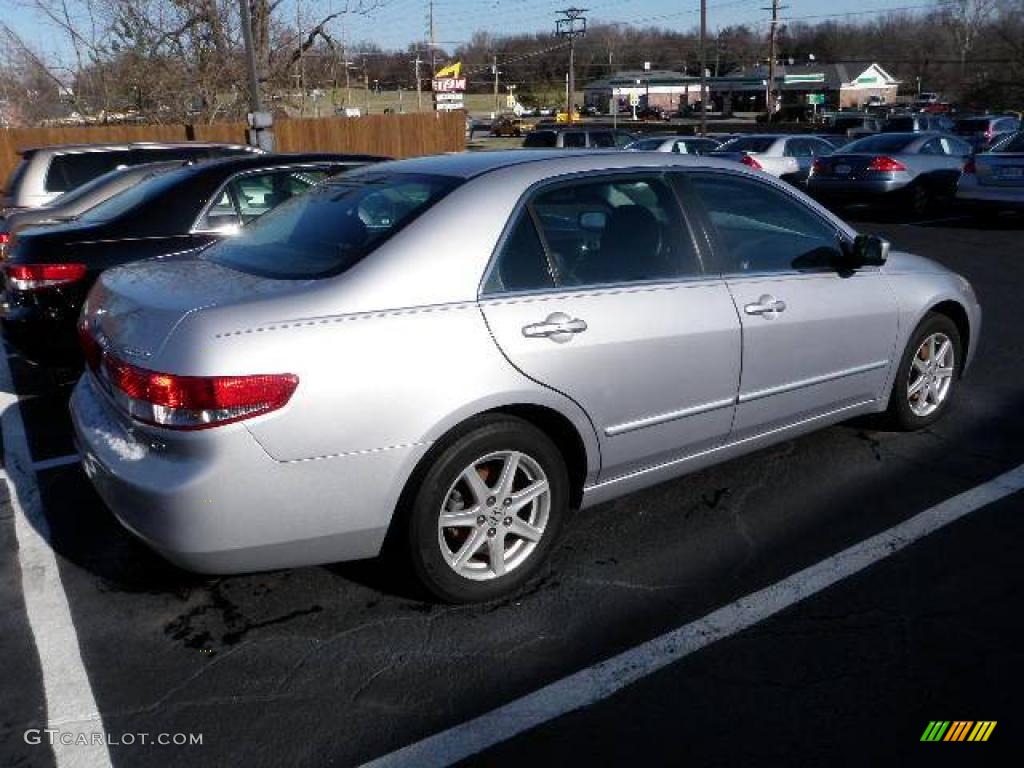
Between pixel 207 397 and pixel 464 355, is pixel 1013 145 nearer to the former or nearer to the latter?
pixel 464 355

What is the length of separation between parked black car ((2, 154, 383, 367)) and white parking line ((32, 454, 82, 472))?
69cm

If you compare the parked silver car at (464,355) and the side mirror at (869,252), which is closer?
the parked silver car at (464,355)

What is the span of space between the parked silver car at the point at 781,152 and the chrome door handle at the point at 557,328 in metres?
16.4

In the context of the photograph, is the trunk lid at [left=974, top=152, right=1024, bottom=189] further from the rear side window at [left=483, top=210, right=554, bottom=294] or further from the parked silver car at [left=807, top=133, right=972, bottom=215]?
Result: the rear side window at [left=483, top=210, right=554, bottom=294]

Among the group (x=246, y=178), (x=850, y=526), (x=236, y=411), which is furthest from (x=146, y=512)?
(x=246, y=178)

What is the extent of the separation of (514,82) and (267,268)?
10764cm

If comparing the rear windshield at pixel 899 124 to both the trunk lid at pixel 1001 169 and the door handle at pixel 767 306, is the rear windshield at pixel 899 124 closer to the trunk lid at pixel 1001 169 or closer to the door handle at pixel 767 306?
the trunk lid at pixel 1001 169

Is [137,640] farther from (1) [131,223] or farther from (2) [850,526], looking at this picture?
(1) [131,223]

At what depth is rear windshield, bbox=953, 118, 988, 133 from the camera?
1122 inches

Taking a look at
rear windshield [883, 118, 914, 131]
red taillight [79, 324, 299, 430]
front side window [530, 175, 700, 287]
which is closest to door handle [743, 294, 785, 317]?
A: front side window [530, 175, 700, 287]

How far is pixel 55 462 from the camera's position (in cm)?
475

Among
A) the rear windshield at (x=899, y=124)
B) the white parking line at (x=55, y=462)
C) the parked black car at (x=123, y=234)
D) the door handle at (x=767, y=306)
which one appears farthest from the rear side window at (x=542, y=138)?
the door handle at (x=767, y=306)

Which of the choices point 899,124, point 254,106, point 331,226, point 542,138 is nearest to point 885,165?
point 542,138

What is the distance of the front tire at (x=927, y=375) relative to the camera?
4703 millimetres
